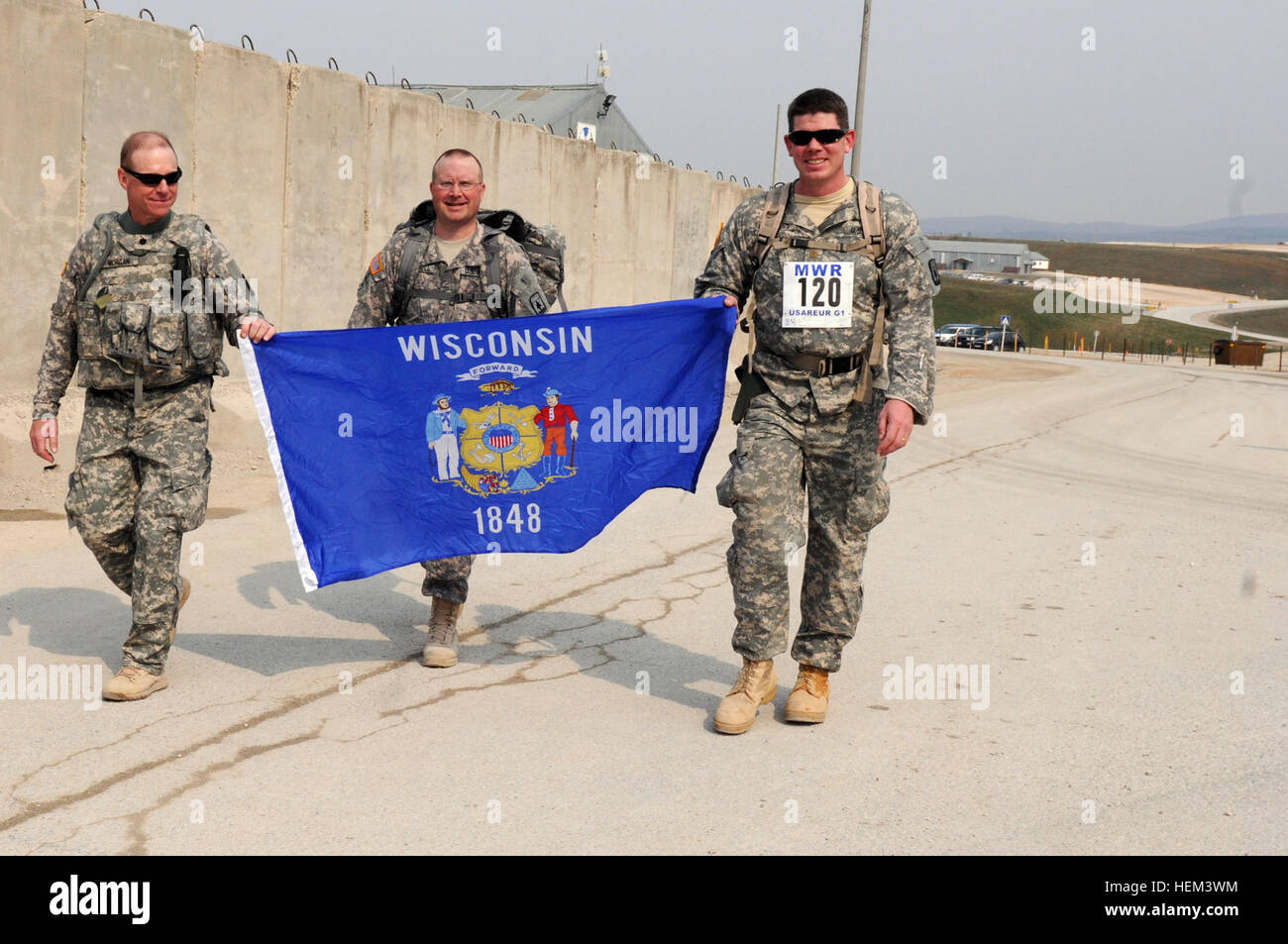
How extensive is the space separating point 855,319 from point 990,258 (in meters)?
155

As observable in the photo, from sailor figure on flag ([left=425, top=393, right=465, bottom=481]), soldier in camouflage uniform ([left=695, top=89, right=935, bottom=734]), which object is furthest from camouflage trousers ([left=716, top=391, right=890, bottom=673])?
sailor figure on flag ([left=425, top=393, right=465, bottom=481])

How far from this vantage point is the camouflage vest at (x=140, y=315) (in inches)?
190

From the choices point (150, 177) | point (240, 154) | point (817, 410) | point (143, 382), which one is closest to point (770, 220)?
point (817, 410)

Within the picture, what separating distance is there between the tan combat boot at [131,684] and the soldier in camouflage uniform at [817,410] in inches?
83.3

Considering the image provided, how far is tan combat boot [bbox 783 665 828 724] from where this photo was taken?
15.5ft

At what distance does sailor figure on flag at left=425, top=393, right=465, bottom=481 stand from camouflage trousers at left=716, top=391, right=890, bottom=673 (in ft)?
3.77

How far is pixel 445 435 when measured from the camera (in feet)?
17.3

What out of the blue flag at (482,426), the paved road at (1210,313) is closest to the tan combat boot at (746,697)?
A: the blue flag at (482,426)

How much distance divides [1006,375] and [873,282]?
89.1ft

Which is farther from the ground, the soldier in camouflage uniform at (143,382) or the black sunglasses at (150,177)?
the black sunglasses at (150,177)

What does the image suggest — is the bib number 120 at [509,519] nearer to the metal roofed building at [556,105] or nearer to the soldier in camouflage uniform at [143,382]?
the soldier in camouflage uniform at [143,382]

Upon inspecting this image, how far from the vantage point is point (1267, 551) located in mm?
8172

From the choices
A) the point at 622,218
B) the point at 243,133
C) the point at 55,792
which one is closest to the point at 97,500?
the point at 55,792

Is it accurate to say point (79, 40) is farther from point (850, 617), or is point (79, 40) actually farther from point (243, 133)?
point (850, 617)
